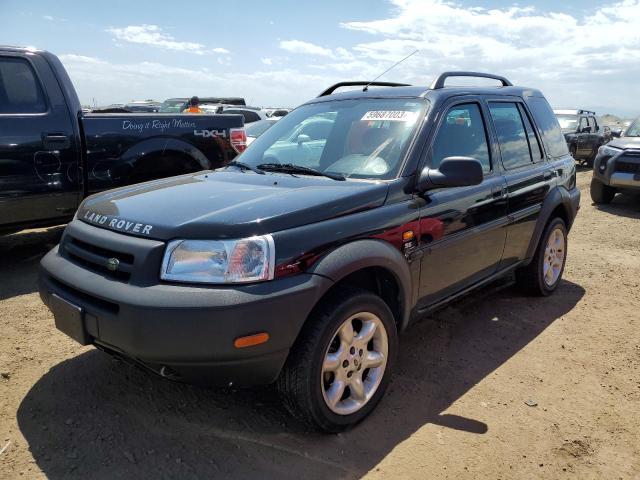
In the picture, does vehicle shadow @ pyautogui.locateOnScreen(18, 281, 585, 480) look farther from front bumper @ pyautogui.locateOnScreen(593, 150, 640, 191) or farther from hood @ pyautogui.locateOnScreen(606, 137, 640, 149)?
hood @ pyautogui.locateOnScreen(606, 137, 640, 149)

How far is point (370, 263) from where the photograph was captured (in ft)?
9.14

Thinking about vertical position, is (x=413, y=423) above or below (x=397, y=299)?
below

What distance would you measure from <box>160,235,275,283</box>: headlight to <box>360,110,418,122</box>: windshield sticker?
1451 millimetres

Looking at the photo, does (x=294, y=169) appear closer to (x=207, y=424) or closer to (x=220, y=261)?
(x=220, y=261)

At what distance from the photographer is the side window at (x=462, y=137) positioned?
344 cm

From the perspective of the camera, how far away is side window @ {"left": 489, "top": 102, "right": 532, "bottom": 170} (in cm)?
409

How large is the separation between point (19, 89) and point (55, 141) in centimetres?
57

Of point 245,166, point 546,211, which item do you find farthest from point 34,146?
point 546,211

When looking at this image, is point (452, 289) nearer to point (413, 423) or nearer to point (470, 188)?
point (470, 188)

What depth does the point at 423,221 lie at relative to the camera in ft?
10.5

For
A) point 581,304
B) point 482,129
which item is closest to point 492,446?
point 482,129

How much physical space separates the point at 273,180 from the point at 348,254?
31.7 inches

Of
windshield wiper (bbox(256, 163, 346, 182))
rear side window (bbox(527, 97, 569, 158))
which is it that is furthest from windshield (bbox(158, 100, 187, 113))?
windshield wiper (bbox(256, 163, 346, 182))

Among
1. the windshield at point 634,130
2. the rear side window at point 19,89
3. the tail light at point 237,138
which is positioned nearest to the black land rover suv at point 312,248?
the tail light at point 237,138
